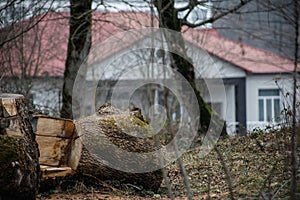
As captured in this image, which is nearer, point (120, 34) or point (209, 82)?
point (120, 34)

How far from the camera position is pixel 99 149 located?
6.54m

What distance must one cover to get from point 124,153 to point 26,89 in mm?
8619

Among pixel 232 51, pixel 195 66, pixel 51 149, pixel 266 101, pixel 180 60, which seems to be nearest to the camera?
pixel 51 149

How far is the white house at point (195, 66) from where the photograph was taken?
1595 cm

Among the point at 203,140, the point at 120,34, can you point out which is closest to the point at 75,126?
the point at 203,140

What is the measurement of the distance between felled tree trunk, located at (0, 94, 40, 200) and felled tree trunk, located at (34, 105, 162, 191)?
2.88ft

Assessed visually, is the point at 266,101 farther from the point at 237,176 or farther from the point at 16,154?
the point at 16,154

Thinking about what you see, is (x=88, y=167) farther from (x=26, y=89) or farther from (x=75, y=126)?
(x=26, y=89)

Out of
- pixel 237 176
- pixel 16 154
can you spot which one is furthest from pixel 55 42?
pixel 16 154

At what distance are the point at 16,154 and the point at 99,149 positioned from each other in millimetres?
1442

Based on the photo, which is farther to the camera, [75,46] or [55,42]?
[55,42]

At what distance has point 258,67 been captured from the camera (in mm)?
28781

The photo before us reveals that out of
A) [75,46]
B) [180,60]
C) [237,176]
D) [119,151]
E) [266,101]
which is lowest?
[237,176]

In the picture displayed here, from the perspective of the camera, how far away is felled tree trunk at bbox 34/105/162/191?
21.4 feet
